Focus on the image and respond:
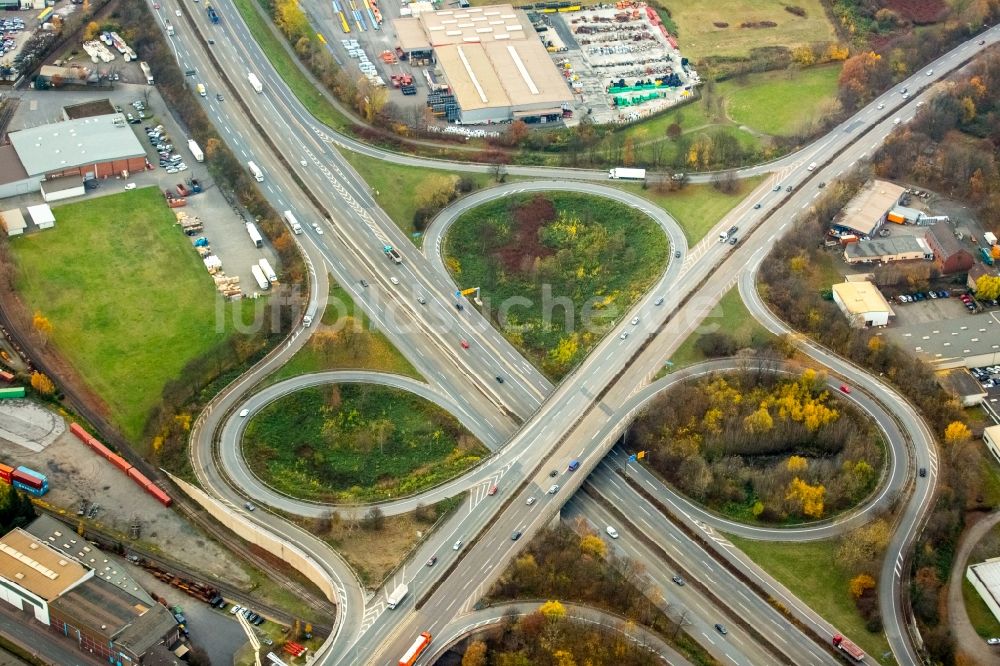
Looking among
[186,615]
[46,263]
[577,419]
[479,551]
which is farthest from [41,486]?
[577,419]

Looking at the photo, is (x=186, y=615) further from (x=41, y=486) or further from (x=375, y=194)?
(x=375, y=194)

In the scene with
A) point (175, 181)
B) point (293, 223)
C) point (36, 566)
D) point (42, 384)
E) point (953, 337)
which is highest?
point (175, 181)

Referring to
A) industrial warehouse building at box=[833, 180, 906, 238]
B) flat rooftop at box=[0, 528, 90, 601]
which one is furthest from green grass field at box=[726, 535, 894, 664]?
flat rooftop at box=[0, 528, 90, 601]

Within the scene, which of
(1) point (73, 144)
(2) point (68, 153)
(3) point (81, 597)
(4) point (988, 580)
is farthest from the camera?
(1) point (73, 144)

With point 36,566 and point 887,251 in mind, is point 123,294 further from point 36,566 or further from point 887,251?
point 887,251

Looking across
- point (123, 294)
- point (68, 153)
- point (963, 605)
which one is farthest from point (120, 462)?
point (963, 605)

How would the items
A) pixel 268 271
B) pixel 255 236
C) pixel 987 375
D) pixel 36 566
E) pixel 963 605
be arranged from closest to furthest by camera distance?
pixel 36 566, pixel 963 605, pixel 987 375, pixel 268 271, pixel 255 236

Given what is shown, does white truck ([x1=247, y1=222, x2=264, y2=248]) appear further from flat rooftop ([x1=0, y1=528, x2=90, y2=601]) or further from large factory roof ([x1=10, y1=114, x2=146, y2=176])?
flat rooftop ([x1=0, y1=528, x2=90, y2=601])
